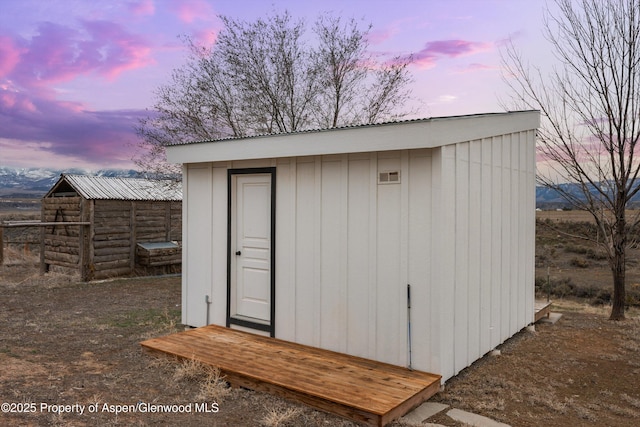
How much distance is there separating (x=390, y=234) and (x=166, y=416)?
7.66 ft

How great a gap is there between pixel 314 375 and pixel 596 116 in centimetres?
648

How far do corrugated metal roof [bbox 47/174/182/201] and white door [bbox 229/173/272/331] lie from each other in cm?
640

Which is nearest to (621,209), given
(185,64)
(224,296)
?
(224,296)

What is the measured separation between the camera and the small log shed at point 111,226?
10375mm

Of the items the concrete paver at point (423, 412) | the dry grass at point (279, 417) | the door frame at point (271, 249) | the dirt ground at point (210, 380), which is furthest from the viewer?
the door frame at point (271, 249)

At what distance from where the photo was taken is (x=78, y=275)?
10.5 meters

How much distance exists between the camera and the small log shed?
10375 millimetres

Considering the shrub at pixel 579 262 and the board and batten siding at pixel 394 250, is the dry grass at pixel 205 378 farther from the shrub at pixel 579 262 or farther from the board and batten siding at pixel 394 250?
the shrub at pixel 579 262

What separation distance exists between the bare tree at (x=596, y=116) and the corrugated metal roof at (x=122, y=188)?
8.29m

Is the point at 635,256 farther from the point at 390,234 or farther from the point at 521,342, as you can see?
the point at 390,234

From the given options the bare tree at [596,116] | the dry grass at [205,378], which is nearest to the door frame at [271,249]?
the dry grass at [205,378]

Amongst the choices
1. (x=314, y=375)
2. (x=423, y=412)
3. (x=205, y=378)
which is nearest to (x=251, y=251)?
(x=205, y=378)

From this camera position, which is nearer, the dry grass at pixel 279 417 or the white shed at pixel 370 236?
the dry grass at pixel 279 417

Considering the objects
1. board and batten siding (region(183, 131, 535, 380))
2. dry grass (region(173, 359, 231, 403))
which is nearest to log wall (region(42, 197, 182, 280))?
board and batten siding (region(183, 131, 535, 380))
